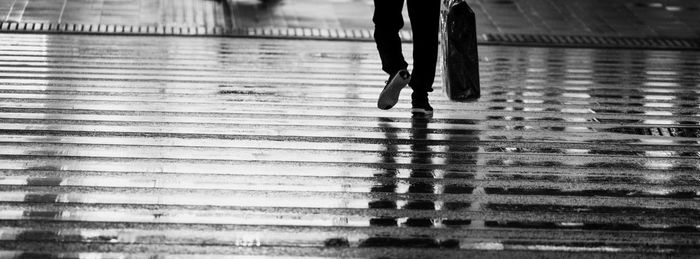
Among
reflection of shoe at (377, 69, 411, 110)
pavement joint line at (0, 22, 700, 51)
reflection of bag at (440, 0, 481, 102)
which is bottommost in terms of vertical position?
pavement joint line at (0, 22, 700, 51)

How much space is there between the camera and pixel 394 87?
5656mm

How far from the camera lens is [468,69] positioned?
5.59 meters

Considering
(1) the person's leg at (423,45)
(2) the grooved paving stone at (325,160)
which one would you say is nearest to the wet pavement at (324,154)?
(2) the grooved paving stone at (325,160)

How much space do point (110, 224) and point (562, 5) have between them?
7325 millimetres

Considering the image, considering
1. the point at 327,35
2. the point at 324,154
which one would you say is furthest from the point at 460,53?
the point at 327,35

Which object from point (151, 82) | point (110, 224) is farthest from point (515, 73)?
point (110, 224)

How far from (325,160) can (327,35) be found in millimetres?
4126

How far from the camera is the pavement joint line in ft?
27.4

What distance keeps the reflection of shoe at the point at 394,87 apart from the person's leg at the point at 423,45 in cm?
11

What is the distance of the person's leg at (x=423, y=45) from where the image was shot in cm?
561

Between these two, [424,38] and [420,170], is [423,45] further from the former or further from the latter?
[420,170]

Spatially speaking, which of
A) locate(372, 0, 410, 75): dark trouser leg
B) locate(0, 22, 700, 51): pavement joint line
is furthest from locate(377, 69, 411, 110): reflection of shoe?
locate(0, 22, 700, 51): pavement joint line

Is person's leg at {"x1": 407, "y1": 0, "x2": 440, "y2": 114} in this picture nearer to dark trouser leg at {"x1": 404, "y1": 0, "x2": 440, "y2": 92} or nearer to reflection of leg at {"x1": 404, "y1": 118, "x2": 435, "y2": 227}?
dark trouser leg at {"x1": 404, "y1": 0, "x2": 440, "y2": 92}

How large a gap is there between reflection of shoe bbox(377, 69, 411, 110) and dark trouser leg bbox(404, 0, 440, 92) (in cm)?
11
